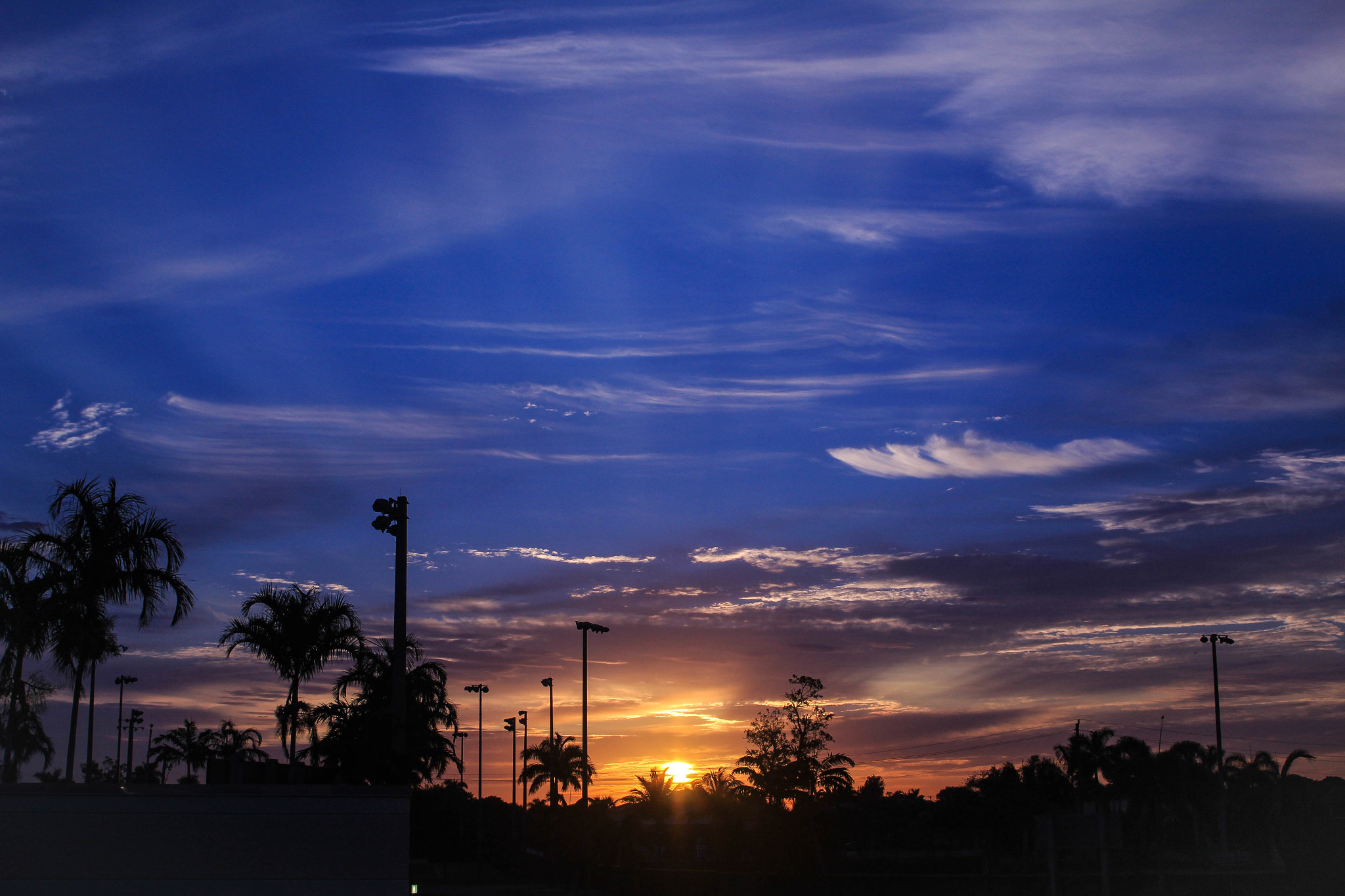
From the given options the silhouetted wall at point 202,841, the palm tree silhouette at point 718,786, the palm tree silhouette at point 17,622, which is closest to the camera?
the silhouetted wall at point 202,841

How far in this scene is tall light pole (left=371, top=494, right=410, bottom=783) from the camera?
19031 millimetres

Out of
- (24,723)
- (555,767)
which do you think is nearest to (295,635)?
(24,723)

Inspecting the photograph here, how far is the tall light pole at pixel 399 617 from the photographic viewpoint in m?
19.0

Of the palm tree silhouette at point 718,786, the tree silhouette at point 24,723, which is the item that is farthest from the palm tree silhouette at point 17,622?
the palm tree silhouette at point 718,786

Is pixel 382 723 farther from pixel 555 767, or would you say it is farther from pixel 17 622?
pixel 555 767

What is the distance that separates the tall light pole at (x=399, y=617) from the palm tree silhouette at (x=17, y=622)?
33.2 ft

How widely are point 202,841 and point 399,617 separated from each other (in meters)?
4.82

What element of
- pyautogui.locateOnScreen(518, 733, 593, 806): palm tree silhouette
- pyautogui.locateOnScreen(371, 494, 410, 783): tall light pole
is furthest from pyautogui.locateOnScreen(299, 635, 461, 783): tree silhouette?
pyautogui.locateOnScreen(518, 733, 593, 806): palm tree silhouette

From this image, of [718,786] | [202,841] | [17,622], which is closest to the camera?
[202,841]

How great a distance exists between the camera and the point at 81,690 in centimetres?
2552

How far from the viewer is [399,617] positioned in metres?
19.2

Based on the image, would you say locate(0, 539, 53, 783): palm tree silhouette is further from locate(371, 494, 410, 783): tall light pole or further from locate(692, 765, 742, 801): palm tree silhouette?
locate(692, 765, 742, 801): palm tree silhouette

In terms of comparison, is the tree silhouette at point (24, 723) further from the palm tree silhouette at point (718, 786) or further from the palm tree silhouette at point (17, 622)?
the palm tree silhouette at point (718, 786)

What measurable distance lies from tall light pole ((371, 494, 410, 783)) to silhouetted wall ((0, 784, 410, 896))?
2.28 m
